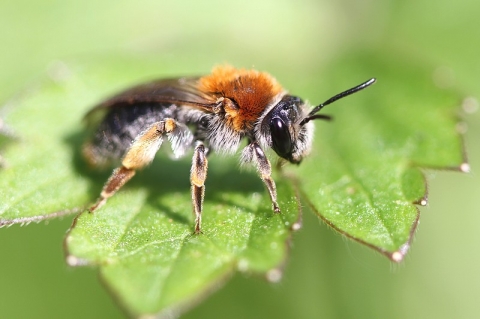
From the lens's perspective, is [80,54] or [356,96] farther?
[80,54]

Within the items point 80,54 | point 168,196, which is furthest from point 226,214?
point 80,54

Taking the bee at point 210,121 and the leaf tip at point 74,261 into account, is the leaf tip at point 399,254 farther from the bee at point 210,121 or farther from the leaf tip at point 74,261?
the leaf tip at point 74,261

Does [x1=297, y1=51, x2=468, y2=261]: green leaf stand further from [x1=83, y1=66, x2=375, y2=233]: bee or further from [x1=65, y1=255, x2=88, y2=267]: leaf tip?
[x1=65, y1=255, x2=88, y2=267]: leaf tip

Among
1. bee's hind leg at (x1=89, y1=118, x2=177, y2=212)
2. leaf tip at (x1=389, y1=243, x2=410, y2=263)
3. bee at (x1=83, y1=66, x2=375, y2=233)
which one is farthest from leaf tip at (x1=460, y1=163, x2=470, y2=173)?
bee's hind leg at (x1=89, y1=118, x2=177, y2=212)

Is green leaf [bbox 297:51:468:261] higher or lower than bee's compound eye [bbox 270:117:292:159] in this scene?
lower

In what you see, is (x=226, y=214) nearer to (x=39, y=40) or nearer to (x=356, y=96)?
(x=356, y=96)

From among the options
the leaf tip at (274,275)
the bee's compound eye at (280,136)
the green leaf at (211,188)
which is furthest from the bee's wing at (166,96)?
the leaf tip at (274,275)

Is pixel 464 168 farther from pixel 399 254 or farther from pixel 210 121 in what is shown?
pixel 210 121
